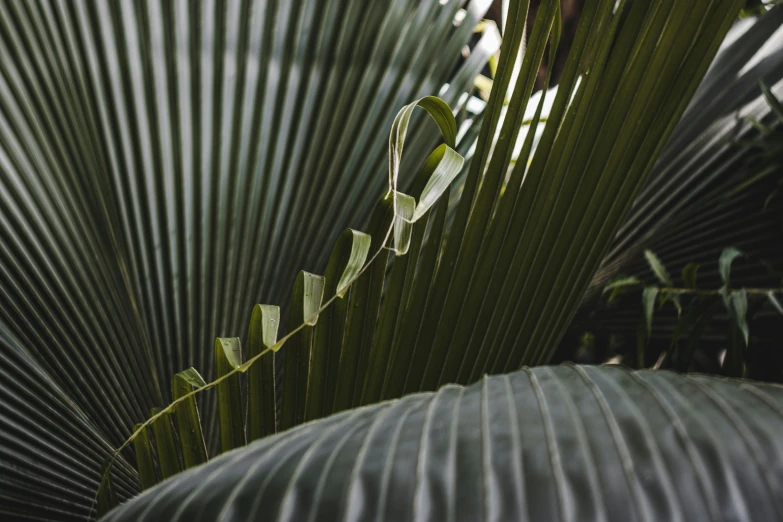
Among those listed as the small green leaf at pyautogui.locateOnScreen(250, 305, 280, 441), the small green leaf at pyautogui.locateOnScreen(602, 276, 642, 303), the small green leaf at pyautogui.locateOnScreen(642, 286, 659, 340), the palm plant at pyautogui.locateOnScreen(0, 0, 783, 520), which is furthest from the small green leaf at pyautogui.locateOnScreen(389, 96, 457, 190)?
the small green leaf at pyautogui.locateOnScreen(602, 276, 642, 303)

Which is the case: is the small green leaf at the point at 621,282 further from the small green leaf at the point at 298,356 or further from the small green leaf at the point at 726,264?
the small green leaf at the point at 298,356

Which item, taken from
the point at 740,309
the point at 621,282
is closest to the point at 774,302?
the point at 740,309

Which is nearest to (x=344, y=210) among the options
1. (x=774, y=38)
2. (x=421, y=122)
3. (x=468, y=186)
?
(x=421, y=122)

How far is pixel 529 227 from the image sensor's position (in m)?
0.45

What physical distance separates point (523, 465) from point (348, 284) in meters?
0.15

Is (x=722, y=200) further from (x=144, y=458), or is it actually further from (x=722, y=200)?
(x=144, y=458)

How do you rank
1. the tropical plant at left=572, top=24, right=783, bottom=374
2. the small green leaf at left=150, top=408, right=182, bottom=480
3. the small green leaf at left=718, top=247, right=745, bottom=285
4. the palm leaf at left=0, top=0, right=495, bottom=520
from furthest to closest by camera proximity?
the tropical plant at left=572, top=24, right=783, bottom=374
the small green leaf at left=718, top=247, right=745, bottom=285
the palm leaf at left=0, top=0, right=495, bottom=520
the small green leaf at left=150, top=408, right=182, bottom=480

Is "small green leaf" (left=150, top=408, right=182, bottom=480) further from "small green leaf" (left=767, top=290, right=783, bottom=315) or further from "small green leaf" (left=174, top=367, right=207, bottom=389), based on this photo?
"small green leaf" (left=767, top=290, right=783, bottom=315)

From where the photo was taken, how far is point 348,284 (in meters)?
0.31

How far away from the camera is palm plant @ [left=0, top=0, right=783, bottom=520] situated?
0.19 meters

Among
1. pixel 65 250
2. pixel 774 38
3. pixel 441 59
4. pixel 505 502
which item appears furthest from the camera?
pixel 774 38

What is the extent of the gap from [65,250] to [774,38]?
1.04 meters

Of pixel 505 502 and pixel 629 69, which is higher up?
pixel 629 69

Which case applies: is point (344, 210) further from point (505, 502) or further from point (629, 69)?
point (505, 502)
